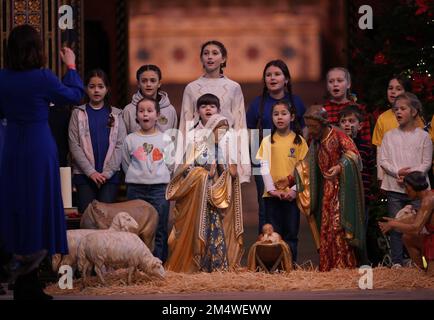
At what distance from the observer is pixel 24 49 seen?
643 centimetres

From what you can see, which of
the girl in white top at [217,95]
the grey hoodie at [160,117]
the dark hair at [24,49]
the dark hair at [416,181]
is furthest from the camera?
the grey hoodie at [160,117]

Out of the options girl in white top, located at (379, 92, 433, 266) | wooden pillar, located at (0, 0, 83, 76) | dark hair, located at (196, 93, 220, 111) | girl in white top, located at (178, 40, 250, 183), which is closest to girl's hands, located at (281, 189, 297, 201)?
girl in white top, located at (178, 40, 250, 183)

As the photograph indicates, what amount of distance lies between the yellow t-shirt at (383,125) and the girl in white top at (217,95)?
0.88 metres

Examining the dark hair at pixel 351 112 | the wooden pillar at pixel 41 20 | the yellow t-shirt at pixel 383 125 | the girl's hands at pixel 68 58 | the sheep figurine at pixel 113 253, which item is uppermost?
the wooden pillar at pixel 41 20

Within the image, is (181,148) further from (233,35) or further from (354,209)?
(233,35)

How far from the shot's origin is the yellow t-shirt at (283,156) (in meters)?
8.00

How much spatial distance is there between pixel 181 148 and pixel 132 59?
19.4ft

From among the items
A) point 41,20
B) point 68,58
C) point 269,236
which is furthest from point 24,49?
point 41,20

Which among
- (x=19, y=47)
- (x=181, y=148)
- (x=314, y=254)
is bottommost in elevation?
(x=314, y=254)

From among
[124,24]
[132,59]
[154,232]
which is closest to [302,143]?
[154,232]

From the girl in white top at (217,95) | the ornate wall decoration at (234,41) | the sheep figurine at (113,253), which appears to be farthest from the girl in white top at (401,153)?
the ornate wall decoration at (234,41)

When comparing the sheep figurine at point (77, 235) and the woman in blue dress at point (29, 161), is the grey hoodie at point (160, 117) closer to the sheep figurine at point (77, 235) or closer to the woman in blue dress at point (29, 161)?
the sheep figurine at point (77, 235)

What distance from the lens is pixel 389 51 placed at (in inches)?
354

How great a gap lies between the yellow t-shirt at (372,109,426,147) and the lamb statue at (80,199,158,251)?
159 cm
